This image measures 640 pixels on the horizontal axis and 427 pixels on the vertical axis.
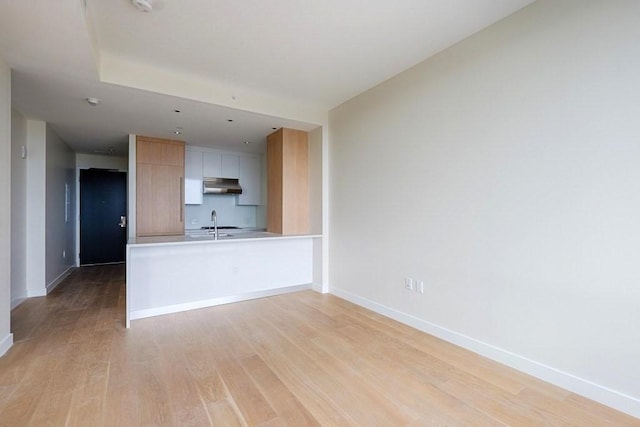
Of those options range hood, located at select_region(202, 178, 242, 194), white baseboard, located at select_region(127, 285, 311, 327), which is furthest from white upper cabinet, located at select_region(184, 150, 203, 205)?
white baseboard, located at select_region(127, 285, 311, 327)

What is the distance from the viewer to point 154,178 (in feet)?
15.7

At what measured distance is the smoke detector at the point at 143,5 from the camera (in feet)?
6.59

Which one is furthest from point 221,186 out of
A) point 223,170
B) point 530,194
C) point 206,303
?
point 530,194

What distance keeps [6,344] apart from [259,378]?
2.20 m

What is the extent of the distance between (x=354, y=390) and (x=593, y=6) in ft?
9.41

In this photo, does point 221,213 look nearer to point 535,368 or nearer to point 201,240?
point 201,240

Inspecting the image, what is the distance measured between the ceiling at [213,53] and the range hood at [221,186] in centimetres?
181

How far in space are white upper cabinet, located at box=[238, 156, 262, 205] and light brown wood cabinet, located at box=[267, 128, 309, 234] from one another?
1.87 metres

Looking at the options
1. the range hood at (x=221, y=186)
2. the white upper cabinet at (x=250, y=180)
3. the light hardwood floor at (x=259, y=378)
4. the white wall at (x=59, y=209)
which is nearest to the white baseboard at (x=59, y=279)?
the white wall at (x=59, y=209)

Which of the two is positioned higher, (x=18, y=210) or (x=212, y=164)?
(x=212, y=164)

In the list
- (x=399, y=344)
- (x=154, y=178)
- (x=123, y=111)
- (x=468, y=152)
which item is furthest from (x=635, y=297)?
(x=154, y=178)

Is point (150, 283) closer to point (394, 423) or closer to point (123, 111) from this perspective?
point (123, 111)

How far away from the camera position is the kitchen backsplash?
20.2ft

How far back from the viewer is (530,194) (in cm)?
217
